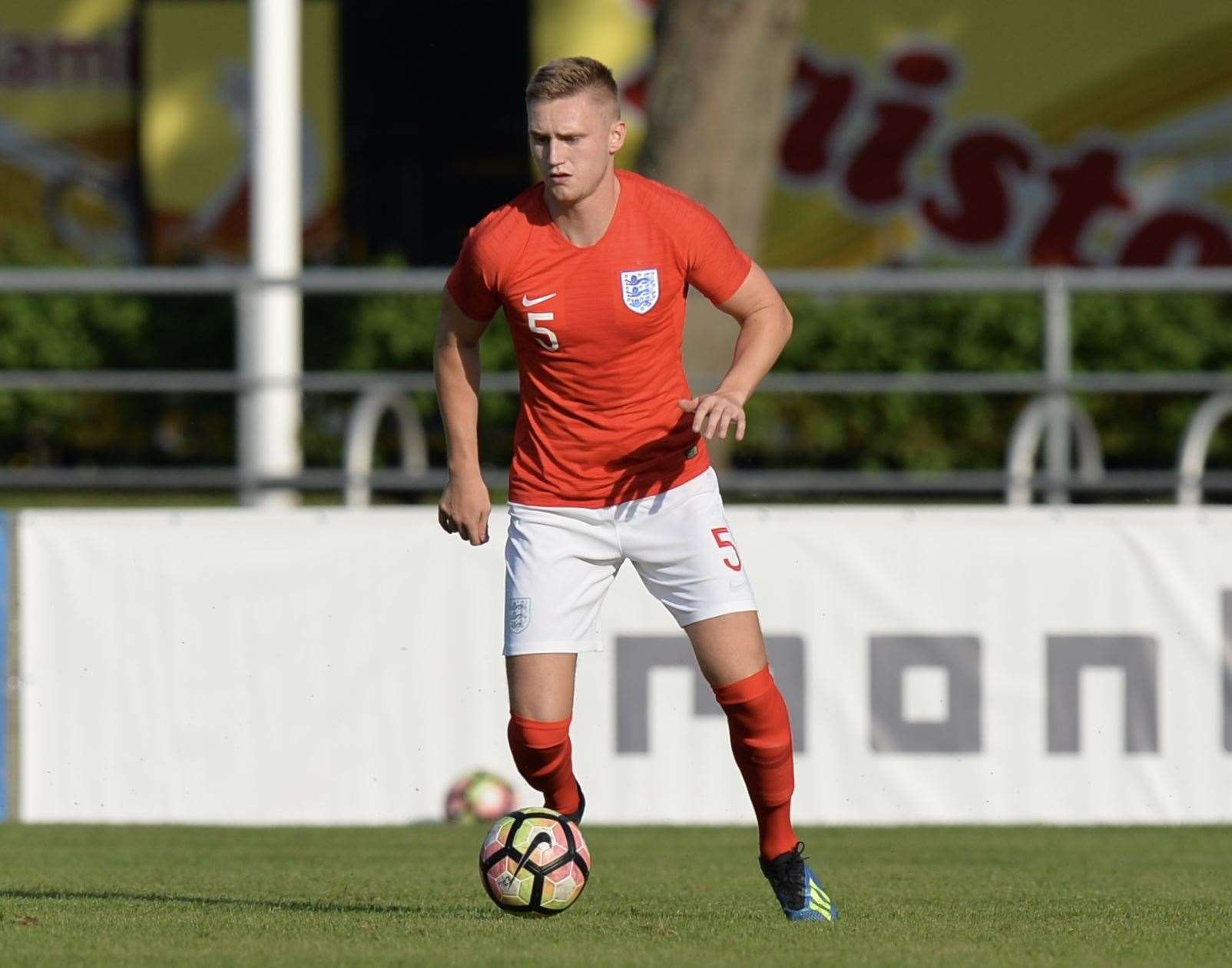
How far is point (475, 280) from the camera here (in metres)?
6.45

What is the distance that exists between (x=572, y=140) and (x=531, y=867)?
1911mm

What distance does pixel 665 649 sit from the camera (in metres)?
9.91

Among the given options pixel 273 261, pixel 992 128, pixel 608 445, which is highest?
pixel 992 128

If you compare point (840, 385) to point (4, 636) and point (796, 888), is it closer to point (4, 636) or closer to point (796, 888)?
point (4, 636)

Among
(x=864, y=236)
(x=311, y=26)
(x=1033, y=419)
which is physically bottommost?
(x=1033, y=419)

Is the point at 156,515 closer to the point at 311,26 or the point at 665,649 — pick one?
the point at 665,649

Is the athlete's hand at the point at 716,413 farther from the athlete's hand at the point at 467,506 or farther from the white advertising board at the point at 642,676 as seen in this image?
the white advertising board at the point at 642,676

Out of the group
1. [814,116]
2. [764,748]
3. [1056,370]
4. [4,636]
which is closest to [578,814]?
[764,748]

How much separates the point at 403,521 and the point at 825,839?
7.19ft

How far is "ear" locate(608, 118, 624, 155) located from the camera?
631 cm

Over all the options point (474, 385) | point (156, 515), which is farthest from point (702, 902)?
point (156, 515)

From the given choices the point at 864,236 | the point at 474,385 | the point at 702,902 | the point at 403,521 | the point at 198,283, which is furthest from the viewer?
the point at 864,236

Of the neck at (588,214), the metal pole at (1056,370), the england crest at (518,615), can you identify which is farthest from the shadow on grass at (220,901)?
the metal pole at (1056,370)

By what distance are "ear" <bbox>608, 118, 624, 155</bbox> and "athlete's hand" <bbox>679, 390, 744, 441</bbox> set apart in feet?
2.33
